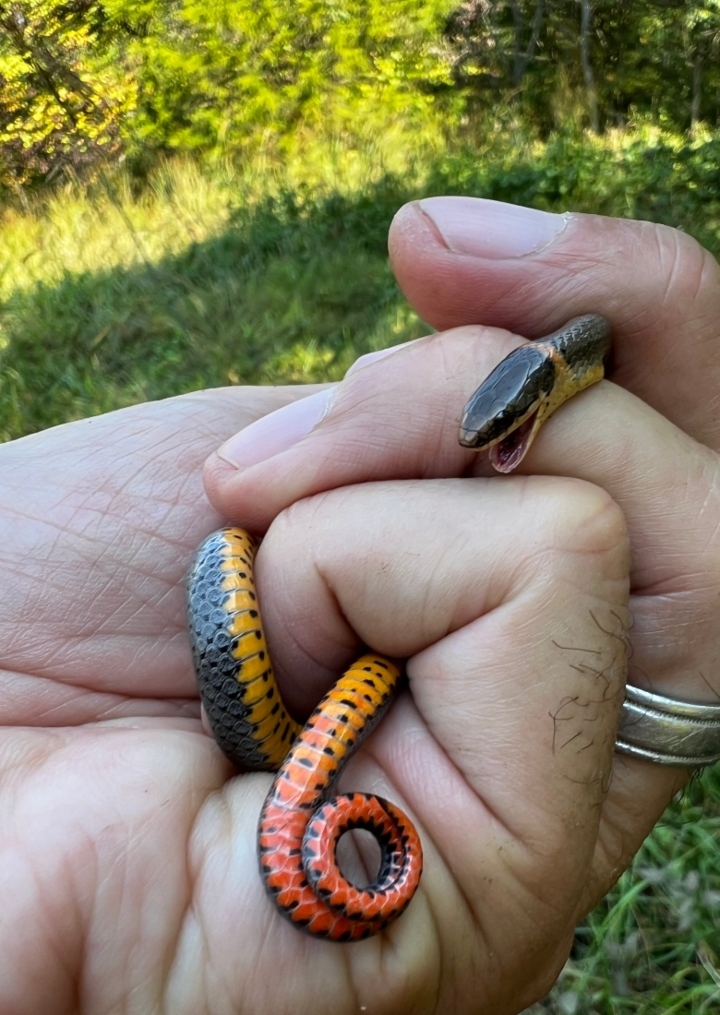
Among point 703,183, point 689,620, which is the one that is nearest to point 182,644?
point 689,620

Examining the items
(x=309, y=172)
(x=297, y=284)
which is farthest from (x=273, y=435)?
(x=309, y=172)

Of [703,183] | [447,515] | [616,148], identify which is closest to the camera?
[447,515]

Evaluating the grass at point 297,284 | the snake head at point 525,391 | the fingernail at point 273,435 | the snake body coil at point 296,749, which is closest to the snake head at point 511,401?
the snake head at point 525,391

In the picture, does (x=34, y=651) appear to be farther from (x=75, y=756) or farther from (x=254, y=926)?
(x=254, y=926)

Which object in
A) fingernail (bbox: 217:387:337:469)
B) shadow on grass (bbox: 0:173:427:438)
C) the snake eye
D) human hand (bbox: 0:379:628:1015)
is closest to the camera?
human hand (bbox: 0:379:628:1015)

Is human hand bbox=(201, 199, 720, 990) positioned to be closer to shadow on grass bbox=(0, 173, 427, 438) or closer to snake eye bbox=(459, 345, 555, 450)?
snake eye bbox=(459, 345, 555, 450)

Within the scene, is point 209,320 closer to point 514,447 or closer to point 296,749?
point 514,447

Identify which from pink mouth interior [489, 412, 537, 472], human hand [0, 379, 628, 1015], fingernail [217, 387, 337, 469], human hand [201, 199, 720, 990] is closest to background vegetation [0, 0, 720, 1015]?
human hand [201, 199, 720, 990]
